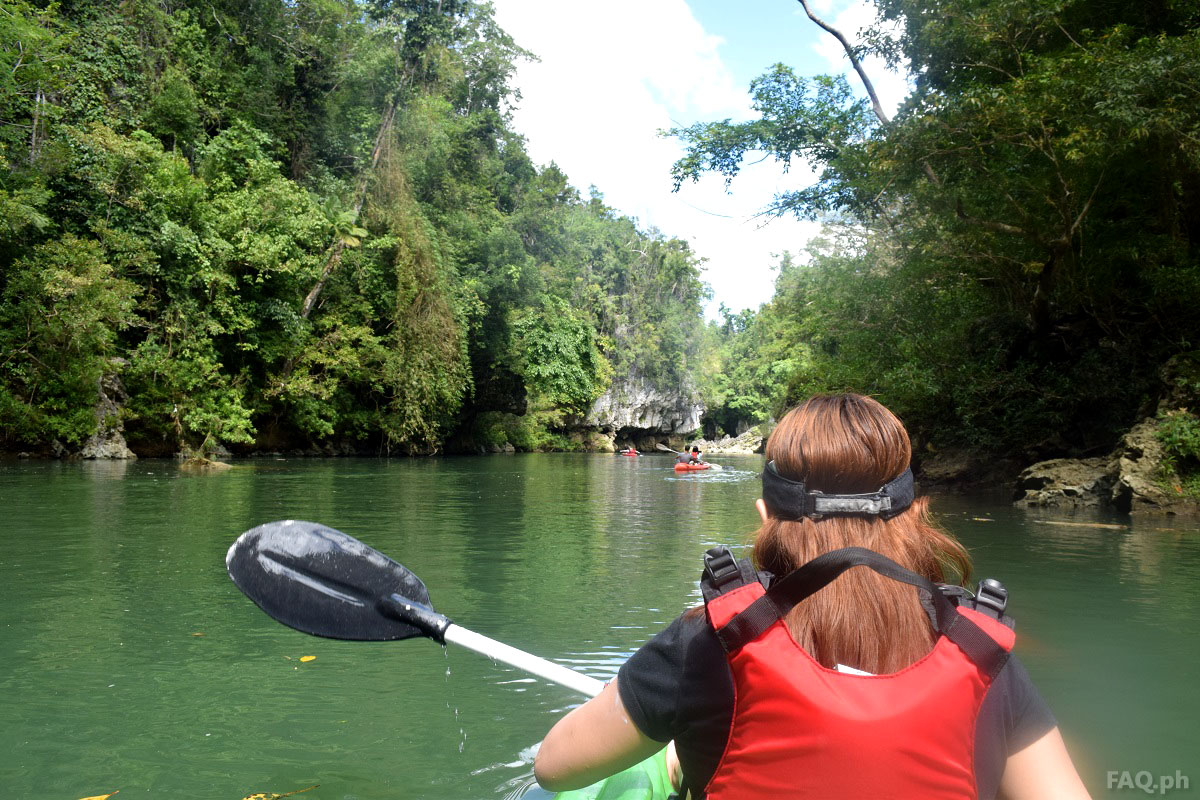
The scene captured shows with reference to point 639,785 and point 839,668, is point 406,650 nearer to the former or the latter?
point 639,785

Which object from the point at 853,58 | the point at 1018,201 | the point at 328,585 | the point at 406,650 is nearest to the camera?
the point at 328,585

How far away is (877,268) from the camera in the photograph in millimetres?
23359

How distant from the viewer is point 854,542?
1342 millimetres

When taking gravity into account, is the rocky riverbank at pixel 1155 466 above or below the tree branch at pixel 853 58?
below

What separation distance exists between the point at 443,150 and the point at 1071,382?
801 inches

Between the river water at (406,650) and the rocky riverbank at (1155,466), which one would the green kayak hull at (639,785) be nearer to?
the river water at (406,650)

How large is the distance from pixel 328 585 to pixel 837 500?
1.73 meters

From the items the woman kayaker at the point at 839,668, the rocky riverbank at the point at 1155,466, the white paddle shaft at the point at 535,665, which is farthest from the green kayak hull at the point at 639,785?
Result: the rocky riverbank at the point at 1155,466

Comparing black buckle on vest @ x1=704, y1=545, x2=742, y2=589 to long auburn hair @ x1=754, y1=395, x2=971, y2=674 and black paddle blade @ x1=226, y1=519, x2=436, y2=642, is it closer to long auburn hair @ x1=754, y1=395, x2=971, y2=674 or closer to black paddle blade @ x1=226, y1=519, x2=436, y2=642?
long auburn hair @ x1=754, y1=395, x2=971, y2=674

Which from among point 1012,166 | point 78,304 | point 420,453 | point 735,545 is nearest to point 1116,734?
point 735,545

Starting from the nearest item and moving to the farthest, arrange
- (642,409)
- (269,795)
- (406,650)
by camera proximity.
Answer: (269,795)
(406,650)
(642,409)

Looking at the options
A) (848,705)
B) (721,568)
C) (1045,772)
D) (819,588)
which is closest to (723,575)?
(721,568)

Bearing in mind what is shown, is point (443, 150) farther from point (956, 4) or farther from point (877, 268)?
point (956, 4)

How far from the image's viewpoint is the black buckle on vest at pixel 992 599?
4.13ft
